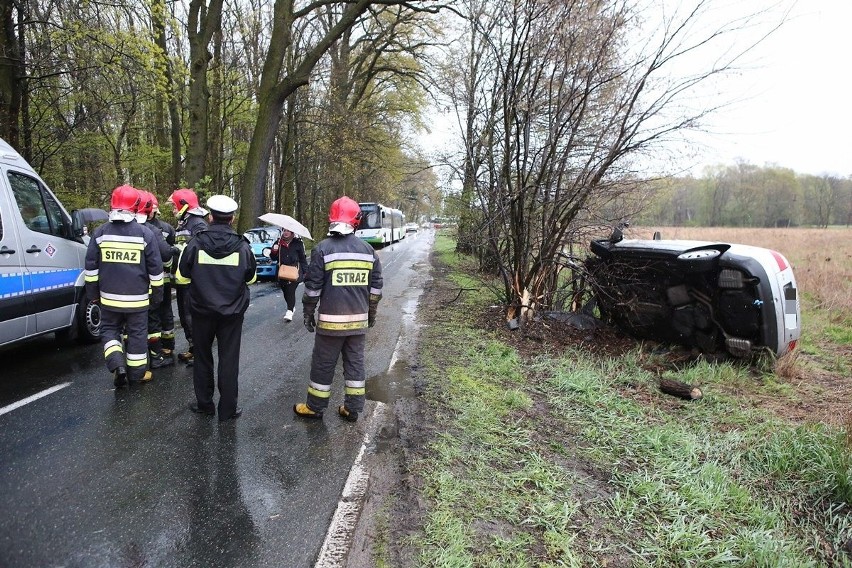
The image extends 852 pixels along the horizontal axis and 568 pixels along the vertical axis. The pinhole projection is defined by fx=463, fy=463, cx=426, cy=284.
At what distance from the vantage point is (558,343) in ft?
20.9

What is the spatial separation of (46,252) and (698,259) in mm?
7144

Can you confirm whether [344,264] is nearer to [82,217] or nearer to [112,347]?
[112,347]

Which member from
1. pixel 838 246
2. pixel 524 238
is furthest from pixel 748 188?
pixel 524 238

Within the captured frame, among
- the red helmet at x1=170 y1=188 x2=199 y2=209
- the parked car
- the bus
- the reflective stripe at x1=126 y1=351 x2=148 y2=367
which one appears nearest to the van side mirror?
the red helmet at x1=170 y1=188 x2=199 y2=209

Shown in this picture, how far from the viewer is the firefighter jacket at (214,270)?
3.72m

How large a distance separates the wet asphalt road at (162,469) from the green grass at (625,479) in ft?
2.45

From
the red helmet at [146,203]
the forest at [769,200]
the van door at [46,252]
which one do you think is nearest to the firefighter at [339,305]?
the red helmet at [146,203]

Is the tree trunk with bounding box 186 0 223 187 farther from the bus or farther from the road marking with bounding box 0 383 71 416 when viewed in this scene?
the bus

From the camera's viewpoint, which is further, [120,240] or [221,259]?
[120,240]

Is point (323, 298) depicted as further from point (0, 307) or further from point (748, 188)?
point (748, 188)

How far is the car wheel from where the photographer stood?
5035mm

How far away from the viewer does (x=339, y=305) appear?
3.86 meters

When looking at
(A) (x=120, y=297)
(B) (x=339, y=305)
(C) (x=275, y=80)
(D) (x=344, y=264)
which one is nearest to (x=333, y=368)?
(B) (x=339, y=305)

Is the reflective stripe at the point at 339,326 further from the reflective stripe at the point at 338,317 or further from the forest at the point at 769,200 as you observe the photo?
the forest at the point at 769,200
